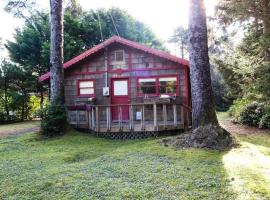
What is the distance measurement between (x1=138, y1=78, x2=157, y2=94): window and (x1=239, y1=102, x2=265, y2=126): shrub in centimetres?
519

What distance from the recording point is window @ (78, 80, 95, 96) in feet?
49.8

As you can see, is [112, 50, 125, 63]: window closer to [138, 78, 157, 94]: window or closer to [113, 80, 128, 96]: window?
[113, 80, 128, 96]: window

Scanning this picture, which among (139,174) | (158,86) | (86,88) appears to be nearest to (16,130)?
(86,88)

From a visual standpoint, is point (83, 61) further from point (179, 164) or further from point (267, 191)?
point (267, 191)

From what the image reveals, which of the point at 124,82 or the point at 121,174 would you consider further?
the point at 124,82

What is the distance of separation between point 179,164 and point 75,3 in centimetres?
1074

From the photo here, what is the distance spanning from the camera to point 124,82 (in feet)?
48.6

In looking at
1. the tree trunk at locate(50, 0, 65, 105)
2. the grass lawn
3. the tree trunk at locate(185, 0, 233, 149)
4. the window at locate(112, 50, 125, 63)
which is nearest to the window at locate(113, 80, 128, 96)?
the window at locate(112, 50, 125, 63)

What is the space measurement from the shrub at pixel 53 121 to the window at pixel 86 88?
301 cm

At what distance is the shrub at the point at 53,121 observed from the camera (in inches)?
477

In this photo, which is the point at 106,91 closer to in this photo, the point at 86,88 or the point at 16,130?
the point at 86,88

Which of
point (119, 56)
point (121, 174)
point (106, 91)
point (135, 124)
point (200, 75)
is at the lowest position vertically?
point (121, 174)

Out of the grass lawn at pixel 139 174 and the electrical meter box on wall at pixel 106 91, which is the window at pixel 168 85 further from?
the grass lawn at pixel 139 174

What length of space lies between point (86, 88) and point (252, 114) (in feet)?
26.8
